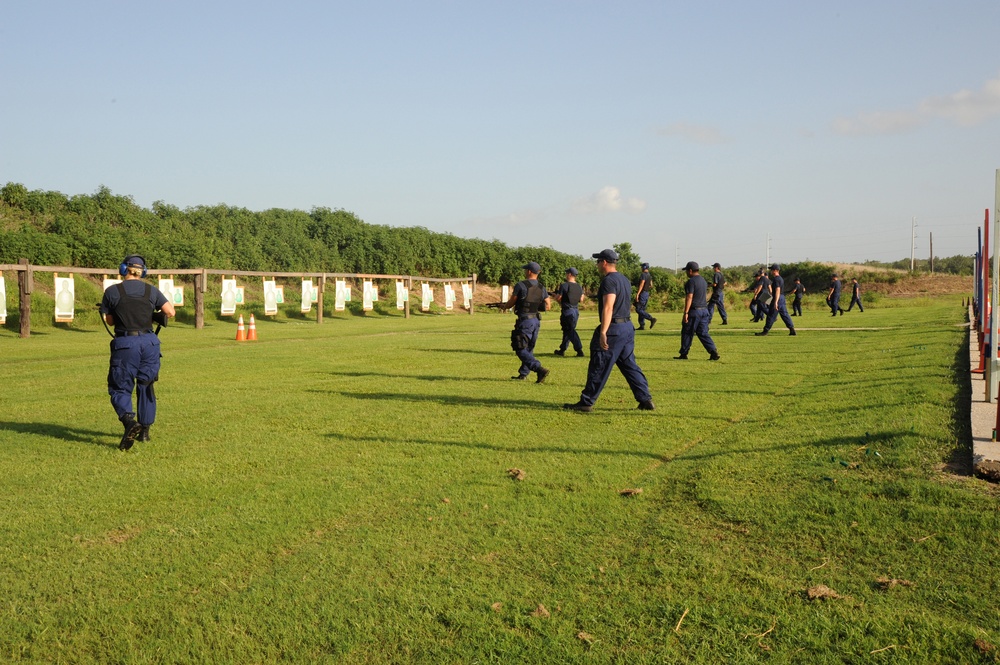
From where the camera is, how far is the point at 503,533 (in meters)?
5.21

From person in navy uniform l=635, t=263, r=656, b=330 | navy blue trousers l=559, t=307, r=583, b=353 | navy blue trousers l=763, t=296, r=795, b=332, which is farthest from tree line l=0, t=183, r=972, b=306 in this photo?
navy blue trousers l=763, t=296, r=795, b=332

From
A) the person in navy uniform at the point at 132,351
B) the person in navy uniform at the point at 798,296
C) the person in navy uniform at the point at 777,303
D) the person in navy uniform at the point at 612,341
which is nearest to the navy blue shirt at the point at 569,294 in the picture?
the person in navy uniform at the point at 612,341

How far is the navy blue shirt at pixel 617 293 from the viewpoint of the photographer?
9.72 meters

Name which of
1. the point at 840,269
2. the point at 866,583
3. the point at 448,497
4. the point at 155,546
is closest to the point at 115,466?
the point at 155,546

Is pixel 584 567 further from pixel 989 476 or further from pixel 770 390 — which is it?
pixel 770 390

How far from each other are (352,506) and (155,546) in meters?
1.35

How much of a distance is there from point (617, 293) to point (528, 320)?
3883 mm

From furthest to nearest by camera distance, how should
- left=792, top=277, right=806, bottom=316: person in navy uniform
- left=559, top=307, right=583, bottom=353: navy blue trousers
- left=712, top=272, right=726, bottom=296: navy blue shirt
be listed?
left=792, top=277, right=806, bottom=316: person in navy uniform < left=712, top=272, right=726, bottom=296: navy blue shirt < left=559, top=307, right=583, bottom=353: navy blue trousers

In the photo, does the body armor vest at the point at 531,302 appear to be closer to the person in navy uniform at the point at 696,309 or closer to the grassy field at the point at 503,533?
the grassy field at the point at 503,533

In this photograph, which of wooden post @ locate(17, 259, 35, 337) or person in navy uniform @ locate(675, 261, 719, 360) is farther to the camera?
wooden post @ locate(17, 259, 35, 337)

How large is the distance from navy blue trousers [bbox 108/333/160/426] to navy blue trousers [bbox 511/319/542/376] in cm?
590

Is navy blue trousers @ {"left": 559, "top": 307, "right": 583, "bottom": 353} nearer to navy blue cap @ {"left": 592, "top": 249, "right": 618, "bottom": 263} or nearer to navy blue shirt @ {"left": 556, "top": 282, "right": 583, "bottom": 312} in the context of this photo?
navy blue shirt @ {"left": 556, "top": 282, "right": 583, "bottom": 312}

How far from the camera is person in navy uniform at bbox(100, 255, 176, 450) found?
8.06m

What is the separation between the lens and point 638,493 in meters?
6.12
